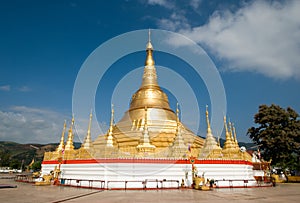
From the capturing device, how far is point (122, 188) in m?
16.5

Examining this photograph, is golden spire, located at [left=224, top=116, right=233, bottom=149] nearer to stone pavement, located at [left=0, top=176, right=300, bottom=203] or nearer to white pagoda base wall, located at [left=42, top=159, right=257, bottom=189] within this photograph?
white pagoda base wall, located at [left=42, top=159, right=257, bottom=189]

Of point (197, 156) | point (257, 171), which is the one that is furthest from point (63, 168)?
point (257, 171)

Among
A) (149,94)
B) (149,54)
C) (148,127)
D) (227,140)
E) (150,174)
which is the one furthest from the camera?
(149,54)

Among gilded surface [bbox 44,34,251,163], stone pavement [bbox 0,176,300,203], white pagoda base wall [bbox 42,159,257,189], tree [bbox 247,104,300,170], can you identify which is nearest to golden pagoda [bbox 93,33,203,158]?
gilded surface [bbox 44,34,251,163]

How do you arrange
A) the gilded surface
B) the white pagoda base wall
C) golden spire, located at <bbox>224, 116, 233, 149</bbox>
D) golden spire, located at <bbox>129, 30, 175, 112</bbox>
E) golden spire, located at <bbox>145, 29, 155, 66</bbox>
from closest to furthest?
the white pagoda base wall
the gilded surface
golden spire, located at <bbox>224, 116, 233, 149</bbox>
golden spire, located at <bbox>129, 30, 175, 112</bbox>
golden spire, located at <bbox>145, 29, 155, 66</bbox>

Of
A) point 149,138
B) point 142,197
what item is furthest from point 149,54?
point 142,197

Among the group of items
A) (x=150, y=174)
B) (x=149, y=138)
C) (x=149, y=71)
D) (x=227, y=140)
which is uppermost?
(x=149, y=71)

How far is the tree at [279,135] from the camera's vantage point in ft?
94.5

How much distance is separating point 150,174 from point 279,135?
67.6 feet

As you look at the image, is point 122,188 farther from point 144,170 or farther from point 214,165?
point 214,165

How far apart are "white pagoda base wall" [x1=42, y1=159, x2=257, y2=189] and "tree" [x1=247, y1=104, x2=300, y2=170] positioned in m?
10.3

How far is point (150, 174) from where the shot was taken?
18.0 metres

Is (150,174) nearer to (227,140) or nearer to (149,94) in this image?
(227,140)

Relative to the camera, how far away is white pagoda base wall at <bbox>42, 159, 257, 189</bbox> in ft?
57.7
